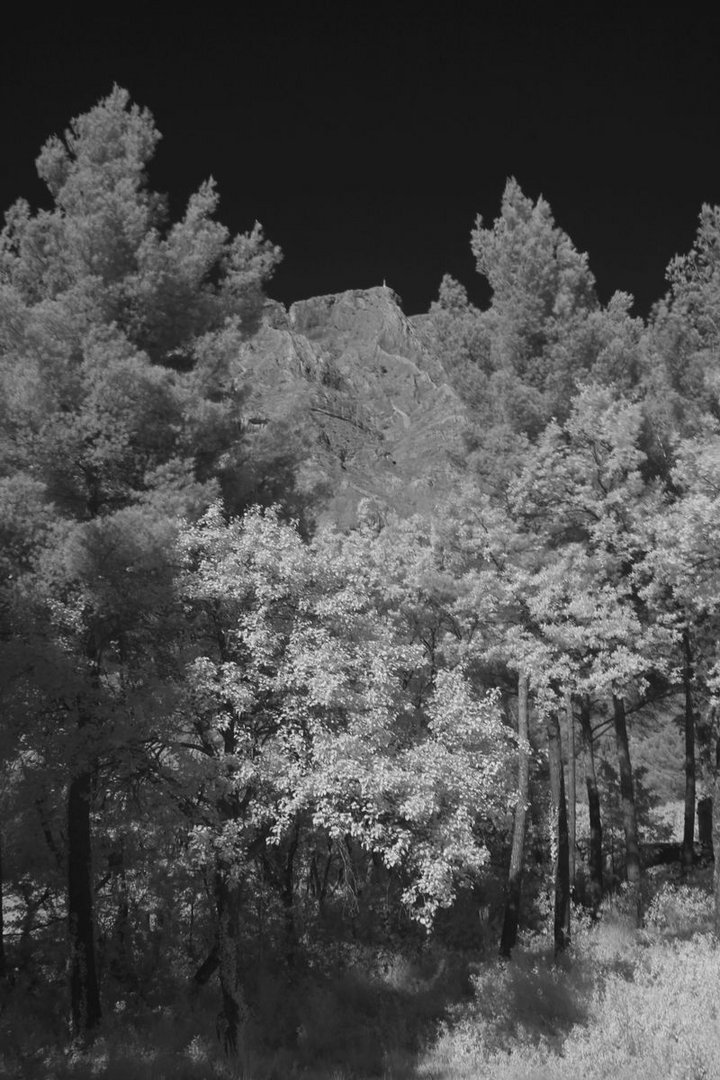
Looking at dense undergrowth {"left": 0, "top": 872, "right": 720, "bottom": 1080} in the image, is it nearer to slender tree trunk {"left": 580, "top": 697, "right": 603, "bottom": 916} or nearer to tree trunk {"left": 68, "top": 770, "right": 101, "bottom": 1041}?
tree trunk {"left": 68, "top": 770, "right": 101, "bottom": 1041}

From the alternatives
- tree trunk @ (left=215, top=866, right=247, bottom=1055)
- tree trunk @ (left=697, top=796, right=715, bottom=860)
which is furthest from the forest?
tree trunk @ (left=697, top=796, right=715, bottom=860)

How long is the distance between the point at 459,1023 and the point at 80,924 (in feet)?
20.3

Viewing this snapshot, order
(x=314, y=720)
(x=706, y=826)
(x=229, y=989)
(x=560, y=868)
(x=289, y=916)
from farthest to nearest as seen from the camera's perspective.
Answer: (x=706, y=826) → (x=289, y=916) → (x=560, y=868) → (x=229, y=989) → (x=314, y=720)

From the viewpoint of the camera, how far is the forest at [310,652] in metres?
9.99

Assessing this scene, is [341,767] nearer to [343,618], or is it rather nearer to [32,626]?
[343,618]

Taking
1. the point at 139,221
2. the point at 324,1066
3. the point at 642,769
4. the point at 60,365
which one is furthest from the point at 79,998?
the point at 642,769

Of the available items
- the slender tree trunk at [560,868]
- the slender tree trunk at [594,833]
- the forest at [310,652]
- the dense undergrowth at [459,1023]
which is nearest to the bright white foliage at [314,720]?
the forest at [310,652]

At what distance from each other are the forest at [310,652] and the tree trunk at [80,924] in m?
0.05

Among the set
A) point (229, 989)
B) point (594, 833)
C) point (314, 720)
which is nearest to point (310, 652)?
point (314, 720)

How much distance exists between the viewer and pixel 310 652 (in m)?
10.3

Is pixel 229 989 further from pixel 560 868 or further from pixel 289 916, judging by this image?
pixel 560 868

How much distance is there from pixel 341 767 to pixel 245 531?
434cm

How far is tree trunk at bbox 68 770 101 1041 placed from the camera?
38.4ft

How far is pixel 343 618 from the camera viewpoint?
11.0m
